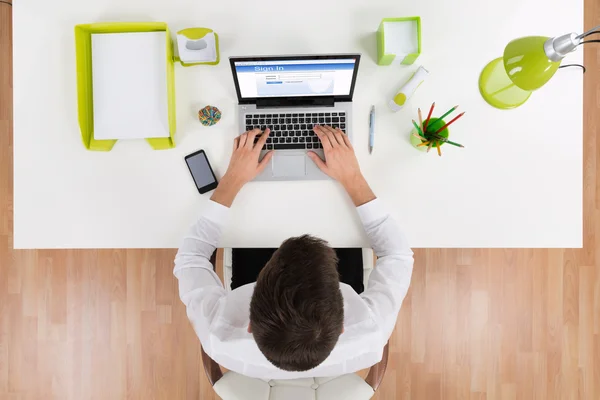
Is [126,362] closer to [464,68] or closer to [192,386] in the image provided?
[192,386]

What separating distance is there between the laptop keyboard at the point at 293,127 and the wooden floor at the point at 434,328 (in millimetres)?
939

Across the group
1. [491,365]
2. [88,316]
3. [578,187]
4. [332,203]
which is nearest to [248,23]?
[332,203]

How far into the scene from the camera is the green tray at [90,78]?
1134 mm

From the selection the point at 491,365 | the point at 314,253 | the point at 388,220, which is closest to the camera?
the point at 314,253

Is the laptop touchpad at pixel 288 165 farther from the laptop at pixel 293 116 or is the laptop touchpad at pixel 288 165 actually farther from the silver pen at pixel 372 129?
the silver pen at pixel 372 129

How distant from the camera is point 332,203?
A: 1.19 meters

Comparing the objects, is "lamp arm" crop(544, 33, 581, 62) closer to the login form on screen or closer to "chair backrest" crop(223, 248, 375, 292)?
the login form on screen

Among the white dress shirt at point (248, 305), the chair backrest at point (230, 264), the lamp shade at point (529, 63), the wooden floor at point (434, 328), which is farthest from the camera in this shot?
the wooden floor at point (434, 328)

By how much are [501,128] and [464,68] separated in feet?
0.71

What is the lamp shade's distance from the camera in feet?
2.97

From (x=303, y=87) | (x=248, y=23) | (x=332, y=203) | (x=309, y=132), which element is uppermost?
(x=248, y=23)

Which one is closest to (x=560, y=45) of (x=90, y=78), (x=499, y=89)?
(x=499, y=89)

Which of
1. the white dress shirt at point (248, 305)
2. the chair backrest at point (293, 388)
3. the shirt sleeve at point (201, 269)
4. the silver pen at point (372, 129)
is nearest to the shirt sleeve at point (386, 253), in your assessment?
the white dress shirt at point (248, 305)

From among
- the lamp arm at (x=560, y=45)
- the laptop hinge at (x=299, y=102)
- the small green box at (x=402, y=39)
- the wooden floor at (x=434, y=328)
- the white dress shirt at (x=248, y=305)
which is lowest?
the wooden floor at (x=434, y=328)
